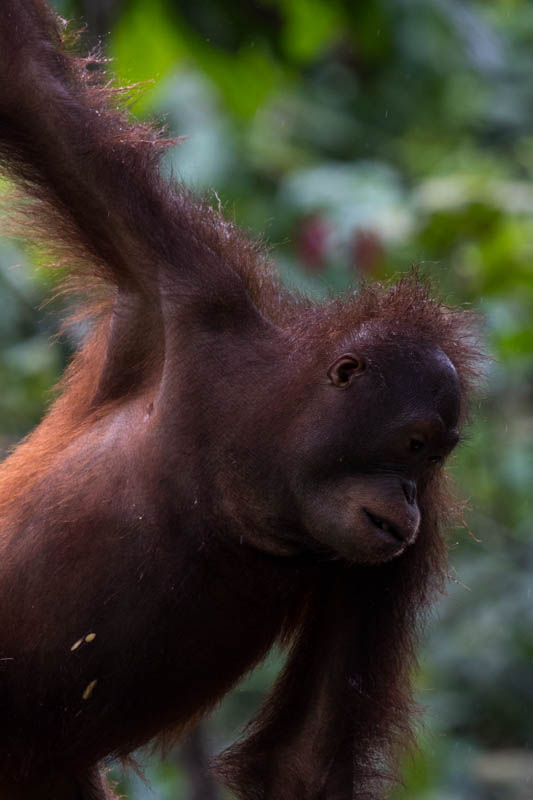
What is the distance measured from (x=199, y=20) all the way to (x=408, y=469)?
4.13ft

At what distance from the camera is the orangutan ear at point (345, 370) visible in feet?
9.68

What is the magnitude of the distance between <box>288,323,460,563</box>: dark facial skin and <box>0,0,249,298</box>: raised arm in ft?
1.37

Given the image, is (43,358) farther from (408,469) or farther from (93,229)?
(408,469)

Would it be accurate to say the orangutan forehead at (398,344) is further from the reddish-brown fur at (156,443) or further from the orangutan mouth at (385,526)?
the orangutan mouth at (385,526)

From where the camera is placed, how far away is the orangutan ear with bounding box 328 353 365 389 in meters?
2.95

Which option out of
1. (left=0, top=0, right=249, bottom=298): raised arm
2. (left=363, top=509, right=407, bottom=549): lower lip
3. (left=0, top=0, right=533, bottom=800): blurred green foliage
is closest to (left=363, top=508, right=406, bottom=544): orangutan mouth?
(left=363, top=509, right=407, bottom=549): lower lip

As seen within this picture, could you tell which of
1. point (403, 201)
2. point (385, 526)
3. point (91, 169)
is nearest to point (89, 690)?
point (385, 526)

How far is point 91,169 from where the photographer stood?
2961 millimetres

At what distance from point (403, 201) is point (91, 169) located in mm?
2950

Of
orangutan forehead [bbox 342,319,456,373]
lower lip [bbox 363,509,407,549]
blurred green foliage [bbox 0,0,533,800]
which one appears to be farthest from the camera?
blurred green foliage [bbox 0,0,533,800]

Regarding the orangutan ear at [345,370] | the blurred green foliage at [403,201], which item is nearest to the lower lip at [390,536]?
the orangutan ear at [345,370]

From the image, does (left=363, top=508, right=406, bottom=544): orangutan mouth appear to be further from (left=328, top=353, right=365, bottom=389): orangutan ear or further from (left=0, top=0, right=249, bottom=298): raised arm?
(left=0, top=0, right=249, bottom=298): raised arm

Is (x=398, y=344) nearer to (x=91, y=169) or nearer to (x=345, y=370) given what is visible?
(x=345, y=370)

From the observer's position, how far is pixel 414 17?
405 centimetres
